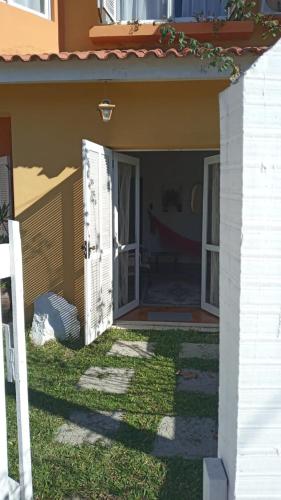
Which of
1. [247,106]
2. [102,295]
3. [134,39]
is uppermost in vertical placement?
[134,39]

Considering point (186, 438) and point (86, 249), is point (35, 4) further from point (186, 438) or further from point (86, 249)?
point (186, 438)

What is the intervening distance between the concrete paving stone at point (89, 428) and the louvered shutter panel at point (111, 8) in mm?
6128

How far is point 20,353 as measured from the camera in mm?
2533

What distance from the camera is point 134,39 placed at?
752 centimetres

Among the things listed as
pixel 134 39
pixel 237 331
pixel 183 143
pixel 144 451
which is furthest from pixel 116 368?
pixel 134 39

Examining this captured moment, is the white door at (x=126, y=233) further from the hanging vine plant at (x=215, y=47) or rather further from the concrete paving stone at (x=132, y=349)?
the hanging vine plant at (x=215, y=47)

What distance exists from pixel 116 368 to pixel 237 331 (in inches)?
161

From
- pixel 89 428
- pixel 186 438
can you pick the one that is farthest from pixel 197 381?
pixel 89 428

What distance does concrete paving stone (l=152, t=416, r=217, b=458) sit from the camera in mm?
3717

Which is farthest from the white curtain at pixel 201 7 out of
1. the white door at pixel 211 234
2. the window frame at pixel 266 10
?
the white door at pixel 211 234

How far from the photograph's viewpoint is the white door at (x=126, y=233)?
23.6 ft

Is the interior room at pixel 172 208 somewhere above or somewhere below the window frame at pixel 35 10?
below

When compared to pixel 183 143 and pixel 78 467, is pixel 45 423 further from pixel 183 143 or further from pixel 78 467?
pixel 183 143

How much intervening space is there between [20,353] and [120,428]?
184 centimetres
